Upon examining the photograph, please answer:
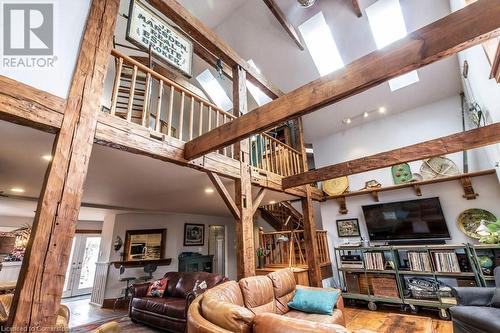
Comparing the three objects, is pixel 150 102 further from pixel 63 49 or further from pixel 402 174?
pixel 402 174

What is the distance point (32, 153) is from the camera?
2.63m

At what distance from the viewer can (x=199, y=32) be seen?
142 inches

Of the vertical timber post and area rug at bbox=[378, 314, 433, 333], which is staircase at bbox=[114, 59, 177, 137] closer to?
the vertical timber post

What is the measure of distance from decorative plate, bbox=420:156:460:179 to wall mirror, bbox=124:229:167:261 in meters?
6.95

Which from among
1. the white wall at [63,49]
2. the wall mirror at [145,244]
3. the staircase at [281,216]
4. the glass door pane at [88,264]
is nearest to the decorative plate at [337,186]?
the staircase at [281,216]

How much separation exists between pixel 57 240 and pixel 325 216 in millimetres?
5593

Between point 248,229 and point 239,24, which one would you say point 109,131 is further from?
point 239,24

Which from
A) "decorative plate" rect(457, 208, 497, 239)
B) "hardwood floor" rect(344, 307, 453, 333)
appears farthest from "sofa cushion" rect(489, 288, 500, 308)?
"decorative plate" rect(457, 208, 497, 239)

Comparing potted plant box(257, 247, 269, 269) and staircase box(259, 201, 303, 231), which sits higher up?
staircase box(259, 201, 303, 231)

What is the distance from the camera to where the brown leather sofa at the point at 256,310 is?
1.46 m

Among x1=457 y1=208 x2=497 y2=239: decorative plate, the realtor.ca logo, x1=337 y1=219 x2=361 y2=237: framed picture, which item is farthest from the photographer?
x1=337 y1=219 x2=361 y2=237: framed picture

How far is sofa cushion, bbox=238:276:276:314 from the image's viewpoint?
2.89m

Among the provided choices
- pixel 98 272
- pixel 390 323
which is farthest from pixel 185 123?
pixel 390 323

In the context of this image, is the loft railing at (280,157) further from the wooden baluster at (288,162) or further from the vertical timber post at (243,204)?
the vertical timber post at (243,204)
